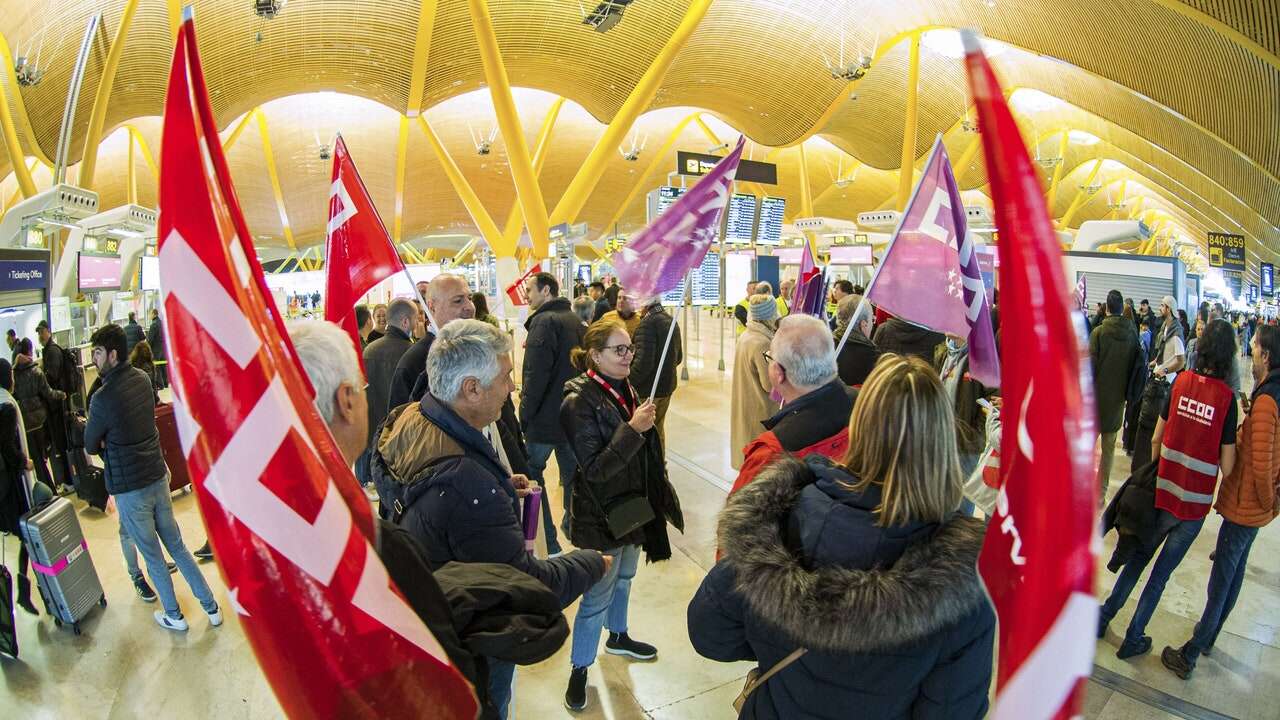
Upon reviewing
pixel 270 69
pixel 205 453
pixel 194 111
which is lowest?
pixel 205 453

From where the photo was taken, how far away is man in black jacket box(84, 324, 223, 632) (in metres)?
4.02

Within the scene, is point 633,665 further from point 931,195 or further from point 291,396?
point 291,396

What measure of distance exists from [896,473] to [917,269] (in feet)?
6.82

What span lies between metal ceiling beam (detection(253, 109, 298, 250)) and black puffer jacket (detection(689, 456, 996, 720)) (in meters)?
36.0

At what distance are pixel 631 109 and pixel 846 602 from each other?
20.3 meters

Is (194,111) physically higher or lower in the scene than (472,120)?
lower

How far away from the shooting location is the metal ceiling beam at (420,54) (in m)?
17.9

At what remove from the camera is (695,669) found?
12.1ft

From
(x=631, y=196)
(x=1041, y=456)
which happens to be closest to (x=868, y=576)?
(x=1041, y=456)

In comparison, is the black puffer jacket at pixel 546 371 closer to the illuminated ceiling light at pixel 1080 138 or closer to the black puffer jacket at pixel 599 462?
A: the black puffer jacket at pixel 599 462

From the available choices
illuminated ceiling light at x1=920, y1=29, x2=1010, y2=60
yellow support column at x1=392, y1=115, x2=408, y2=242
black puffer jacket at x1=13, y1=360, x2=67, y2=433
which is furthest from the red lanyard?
yellow support column at x1=392, y1=115, x2=408, y2=242

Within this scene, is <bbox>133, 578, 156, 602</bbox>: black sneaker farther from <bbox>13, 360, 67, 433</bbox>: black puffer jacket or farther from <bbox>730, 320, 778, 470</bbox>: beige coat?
<bbox>730, 320, 778, 470</bbox>: beige coat

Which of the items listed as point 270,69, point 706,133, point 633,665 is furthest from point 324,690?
point 706,133

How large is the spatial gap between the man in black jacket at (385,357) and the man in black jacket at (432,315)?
2.68ft
